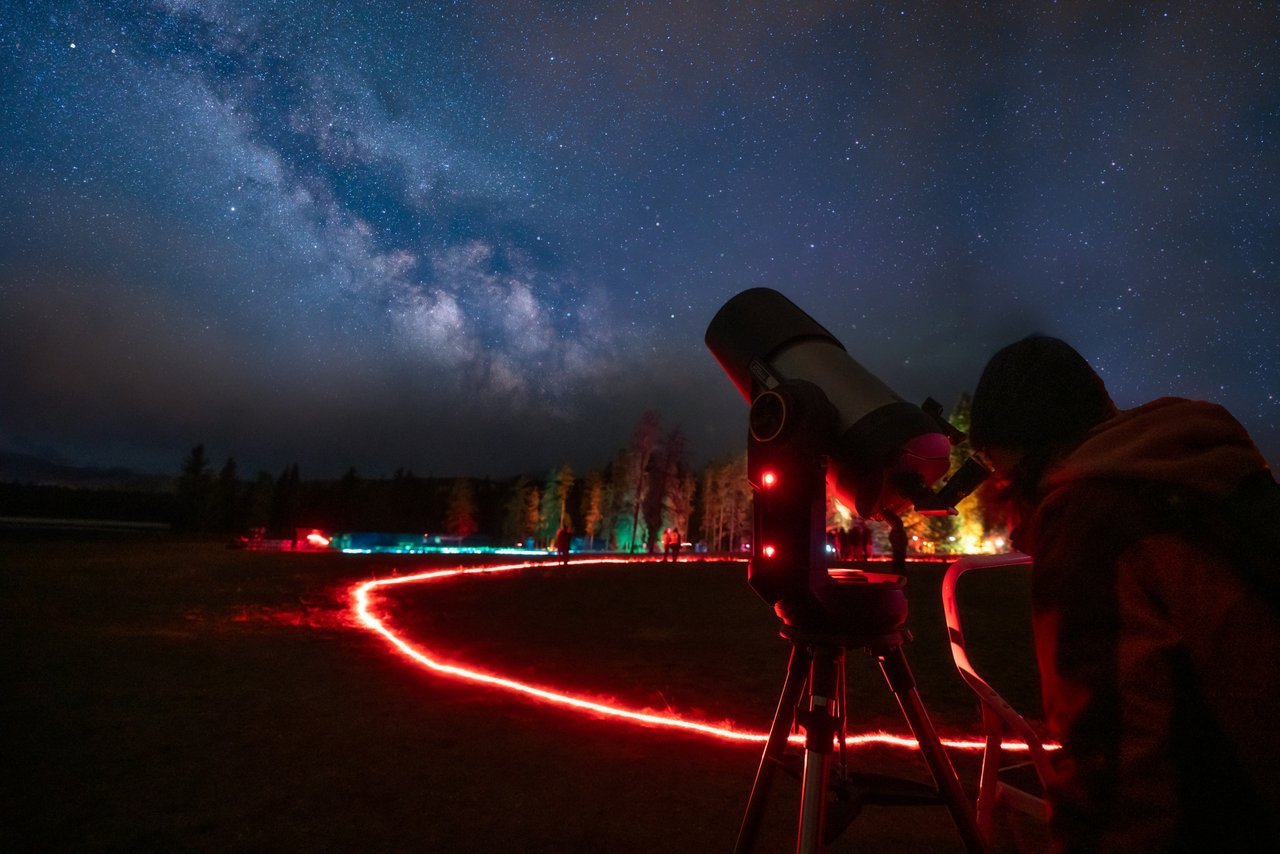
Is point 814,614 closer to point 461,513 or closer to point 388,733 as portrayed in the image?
point 388,733

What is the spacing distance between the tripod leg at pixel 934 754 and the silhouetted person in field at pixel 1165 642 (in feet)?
2.43

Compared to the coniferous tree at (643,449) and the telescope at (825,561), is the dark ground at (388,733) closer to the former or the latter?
the telescope at (825,561)

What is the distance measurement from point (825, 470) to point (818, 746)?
0.86 metres

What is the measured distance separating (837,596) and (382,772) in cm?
329

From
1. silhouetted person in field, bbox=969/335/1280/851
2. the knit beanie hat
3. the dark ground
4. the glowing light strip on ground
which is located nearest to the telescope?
the knit beanie hat

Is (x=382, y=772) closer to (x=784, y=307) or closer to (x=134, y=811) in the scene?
(x=134, y=811)

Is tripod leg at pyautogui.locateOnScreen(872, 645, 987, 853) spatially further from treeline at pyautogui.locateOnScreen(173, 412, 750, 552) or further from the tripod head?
treeline at pyautogui.locateOnScreen(173, 412, 750, 552)

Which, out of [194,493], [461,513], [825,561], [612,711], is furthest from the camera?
[461,513]

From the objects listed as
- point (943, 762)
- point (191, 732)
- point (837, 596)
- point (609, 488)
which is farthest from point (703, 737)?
point (609, 488)

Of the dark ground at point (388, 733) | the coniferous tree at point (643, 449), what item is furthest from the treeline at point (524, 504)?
the dark ground at point (388, 733)

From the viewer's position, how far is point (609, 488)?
83.1 metres

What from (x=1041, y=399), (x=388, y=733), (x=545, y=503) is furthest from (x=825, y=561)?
(x=545, y=503)

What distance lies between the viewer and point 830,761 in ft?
6.44

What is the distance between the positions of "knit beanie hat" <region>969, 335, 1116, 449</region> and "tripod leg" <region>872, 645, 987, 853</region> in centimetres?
85
